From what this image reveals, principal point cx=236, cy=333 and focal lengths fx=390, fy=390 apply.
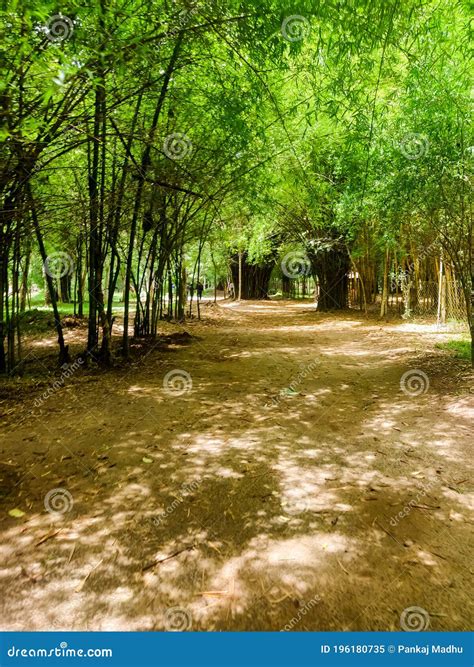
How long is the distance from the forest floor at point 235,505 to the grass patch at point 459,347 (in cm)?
103

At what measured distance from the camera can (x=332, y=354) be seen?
6.89m

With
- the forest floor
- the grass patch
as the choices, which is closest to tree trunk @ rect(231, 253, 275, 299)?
the grass patch

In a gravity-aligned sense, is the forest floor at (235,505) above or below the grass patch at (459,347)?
below

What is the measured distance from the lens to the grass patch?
578 cm

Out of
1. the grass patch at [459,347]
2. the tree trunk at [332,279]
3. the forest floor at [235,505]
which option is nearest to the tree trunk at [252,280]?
the tree trunk at [332,279]

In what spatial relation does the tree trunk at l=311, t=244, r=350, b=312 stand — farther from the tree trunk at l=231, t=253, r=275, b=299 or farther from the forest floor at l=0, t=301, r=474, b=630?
the forest floor at l=0, t=301, r=474, b=630

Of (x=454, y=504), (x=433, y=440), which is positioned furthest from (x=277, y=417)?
(x=454, y=504)

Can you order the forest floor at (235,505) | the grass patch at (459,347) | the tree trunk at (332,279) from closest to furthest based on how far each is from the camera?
the forest floor at (235,505) < the grass patch at (459,347) < the tree trunk at (332,279)

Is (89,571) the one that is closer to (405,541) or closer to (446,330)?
(405,541)

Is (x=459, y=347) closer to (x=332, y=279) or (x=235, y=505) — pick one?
(x=235, y=505)

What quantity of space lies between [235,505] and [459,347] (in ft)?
18.3

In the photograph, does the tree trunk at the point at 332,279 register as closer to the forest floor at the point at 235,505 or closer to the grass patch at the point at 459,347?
the grass patch at the point at 459,347

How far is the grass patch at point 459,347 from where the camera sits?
19.0 ft

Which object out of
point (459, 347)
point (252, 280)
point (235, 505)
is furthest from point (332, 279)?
point (235, 505)
